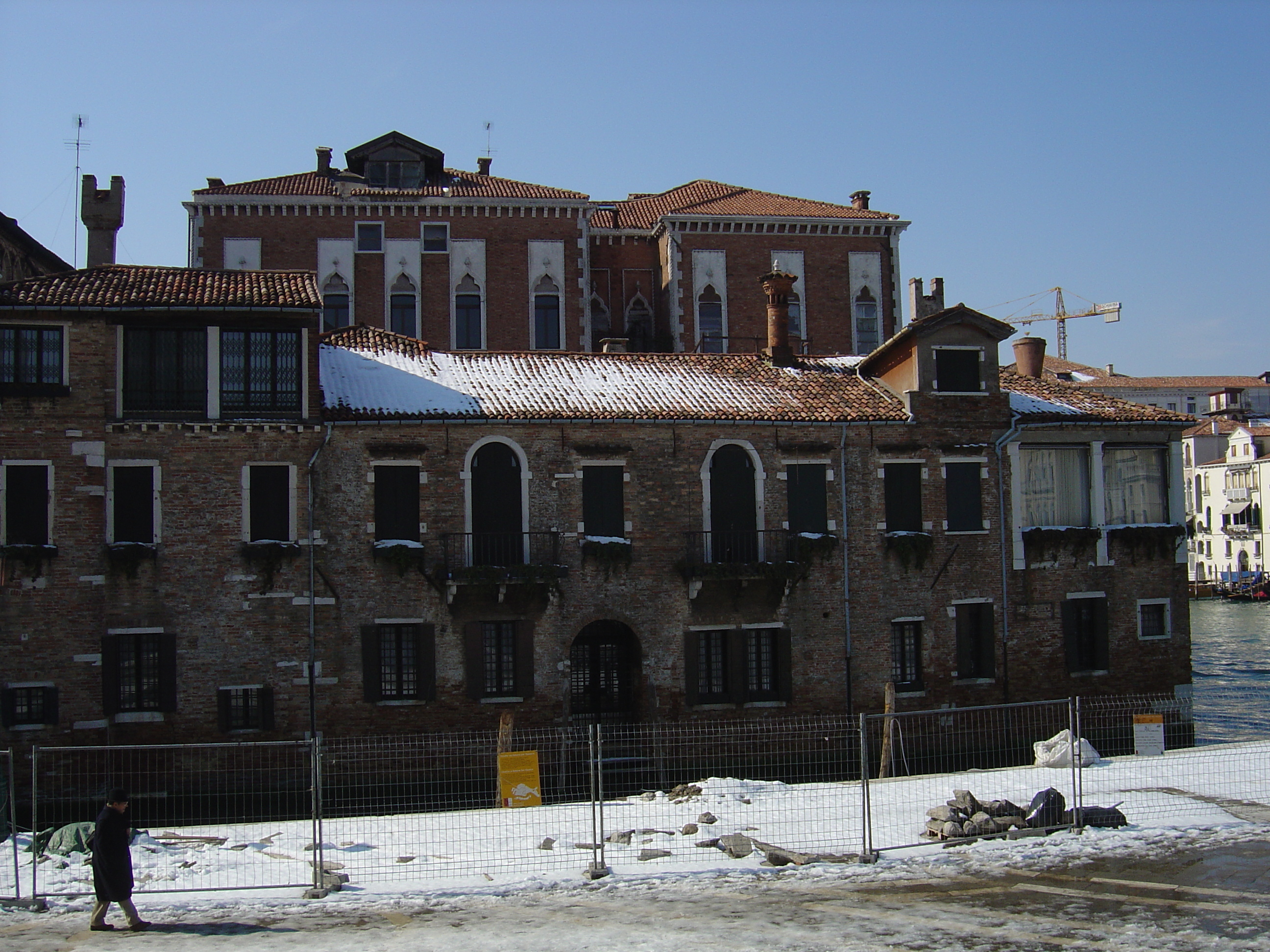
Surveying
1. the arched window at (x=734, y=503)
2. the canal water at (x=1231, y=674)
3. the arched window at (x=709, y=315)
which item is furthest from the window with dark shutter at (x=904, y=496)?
the arched window at (x=709, y=315)

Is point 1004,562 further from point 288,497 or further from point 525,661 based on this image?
point 288,497

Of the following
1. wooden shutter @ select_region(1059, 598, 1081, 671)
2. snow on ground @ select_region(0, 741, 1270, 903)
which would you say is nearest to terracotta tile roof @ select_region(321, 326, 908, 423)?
wooden shutter @ select_region(1059, 598, 1081, 671)

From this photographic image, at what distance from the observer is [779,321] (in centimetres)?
2828

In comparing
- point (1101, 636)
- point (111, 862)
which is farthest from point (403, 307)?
point (111, 862)

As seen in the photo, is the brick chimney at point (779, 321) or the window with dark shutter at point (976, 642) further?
the brick chimney at point (779, 321)

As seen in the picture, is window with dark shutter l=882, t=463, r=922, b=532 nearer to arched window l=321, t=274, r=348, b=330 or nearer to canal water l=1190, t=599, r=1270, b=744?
canal water l=1190, t=599, r=1270, b=744

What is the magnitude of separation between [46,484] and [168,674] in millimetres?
4433

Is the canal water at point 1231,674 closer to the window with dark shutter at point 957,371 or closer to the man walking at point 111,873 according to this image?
the window with dark shutter at point 957,371

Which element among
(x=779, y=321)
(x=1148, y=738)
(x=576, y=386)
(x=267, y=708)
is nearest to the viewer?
(x=1148, y=738)

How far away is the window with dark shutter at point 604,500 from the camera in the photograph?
23844mm

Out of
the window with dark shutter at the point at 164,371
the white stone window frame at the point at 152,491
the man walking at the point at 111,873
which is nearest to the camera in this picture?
the man walking at the point at 111,873

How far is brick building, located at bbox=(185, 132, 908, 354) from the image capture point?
39.0 metres

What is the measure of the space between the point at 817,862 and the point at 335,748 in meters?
12.3

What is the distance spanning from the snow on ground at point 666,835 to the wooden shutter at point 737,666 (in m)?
6.47
